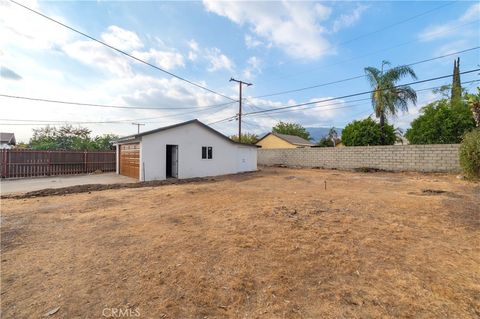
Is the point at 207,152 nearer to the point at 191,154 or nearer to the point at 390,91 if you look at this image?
the point at 191,154

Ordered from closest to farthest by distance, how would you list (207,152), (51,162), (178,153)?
(178,153), (51,162), (207,152)

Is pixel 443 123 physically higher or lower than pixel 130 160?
higher

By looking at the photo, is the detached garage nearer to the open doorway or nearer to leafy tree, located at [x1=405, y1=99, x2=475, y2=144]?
the open doorway

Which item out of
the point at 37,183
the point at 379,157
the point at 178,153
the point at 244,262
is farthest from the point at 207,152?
the point at 244,262

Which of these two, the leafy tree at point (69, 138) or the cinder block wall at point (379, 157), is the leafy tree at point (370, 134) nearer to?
the cinder block wall at point (379, 157)

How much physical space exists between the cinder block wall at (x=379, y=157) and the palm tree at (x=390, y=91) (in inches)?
174

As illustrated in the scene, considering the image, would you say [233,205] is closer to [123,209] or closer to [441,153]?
[123,209]

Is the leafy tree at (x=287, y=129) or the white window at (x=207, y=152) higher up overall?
the leafy tree at (x=287, y=129)

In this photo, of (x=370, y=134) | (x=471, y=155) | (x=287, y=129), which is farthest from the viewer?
(x=287, y=129)

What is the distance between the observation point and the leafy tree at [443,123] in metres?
16.1

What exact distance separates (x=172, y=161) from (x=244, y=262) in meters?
12.1

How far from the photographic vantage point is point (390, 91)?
18859 millimetres

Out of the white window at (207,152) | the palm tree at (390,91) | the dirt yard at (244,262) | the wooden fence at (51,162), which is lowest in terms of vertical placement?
the dirt yard at (244,262)

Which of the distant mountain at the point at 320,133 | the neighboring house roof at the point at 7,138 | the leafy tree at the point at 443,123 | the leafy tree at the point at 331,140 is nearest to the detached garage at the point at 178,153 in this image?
the leafy tree at the point at 443,123
